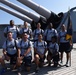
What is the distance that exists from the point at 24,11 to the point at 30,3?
2.29m

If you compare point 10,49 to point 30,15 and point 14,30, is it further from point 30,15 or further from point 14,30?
point 30,15

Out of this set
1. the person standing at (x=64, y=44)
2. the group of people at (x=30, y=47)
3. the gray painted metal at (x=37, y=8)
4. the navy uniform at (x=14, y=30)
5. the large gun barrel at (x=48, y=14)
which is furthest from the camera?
the large gun barrel at (x=48, y=14)

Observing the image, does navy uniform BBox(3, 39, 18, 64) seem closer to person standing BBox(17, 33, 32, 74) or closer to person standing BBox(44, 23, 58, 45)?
person standing BBox(17, 33, 32, 74)

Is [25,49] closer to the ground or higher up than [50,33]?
closer to the ground

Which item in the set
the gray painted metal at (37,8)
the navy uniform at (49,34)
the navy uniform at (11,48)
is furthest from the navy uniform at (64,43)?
the gray painted metal at (37,8)

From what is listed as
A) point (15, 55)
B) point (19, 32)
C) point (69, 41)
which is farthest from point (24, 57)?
point (69, 41)

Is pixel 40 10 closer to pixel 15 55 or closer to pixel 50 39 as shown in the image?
pixel 50 39

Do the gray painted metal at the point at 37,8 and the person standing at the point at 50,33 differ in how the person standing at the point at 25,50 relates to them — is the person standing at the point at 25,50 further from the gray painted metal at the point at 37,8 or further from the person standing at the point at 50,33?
the gray painted metal at the point at 37,8

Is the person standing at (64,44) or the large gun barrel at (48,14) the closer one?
the person standing at (64,44)

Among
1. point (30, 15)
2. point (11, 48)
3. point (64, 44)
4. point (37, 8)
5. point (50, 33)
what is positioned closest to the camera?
point (11, 48)

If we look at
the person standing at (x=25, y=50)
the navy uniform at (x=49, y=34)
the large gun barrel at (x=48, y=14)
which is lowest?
the person standing at (x=25, y=50)

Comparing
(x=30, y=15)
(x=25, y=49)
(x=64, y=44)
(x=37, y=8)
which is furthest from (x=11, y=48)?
(x=30, y=15)

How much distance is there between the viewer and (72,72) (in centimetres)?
698

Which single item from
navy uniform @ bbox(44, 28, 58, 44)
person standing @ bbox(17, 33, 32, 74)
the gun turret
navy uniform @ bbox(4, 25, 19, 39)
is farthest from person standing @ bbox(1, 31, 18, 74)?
the gun turret
